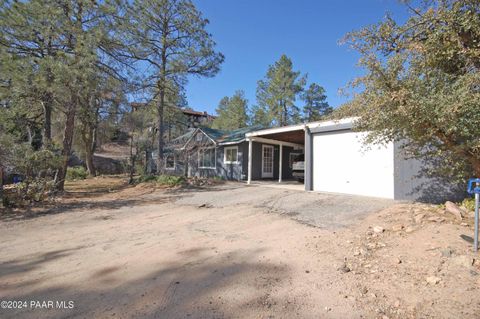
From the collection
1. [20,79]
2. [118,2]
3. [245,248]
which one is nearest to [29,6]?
[20,79]

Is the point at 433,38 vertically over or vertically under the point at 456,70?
over

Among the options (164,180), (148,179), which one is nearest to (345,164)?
(164,180)

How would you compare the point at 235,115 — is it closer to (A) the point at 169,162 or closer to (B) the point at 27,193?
(A) the point at 169,162

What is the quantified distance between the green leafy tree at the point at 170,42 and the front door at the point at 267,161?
606 cm

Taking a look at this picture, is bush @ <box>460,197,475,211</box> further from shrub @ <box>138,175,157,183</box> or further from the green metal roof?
shrub @ <box>138,175,157,183</box>

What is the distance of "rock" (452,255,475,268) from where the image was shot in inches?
125

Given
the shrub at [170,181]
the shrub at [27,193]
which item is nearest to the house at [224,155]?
the shrub at [170,181]

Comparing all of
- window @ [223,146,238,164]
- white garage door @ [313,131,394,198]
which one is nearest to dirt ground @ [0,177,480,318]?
white garage door @ [313,131,394,198]

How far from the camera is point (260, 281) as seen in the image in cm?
313

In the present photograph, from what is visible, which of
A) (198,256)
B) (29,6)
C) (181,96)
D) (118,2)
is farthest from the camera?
(181,96)

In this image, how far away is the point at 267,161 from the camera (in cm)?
1628

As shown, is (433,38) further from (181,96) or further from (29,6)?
(181,96)

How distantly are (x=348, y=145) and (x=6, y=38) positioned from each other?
43.9 ft

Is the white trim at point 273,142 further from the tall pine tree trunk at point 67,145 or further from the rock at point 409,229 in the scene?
the rock at point 409,229
